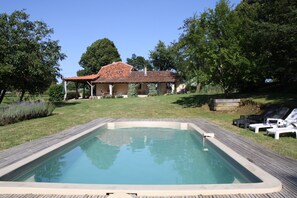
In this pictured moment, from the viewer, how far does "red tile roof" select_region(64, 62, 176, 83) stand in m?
40.5

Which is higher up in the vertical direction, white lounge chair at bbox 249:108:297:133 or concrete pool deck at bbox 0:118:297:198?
white lounge chair at bbox 249:108:297:133

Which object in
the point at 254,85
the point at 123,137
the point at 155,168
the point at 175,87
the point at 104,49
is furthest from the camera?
the point at 104,49

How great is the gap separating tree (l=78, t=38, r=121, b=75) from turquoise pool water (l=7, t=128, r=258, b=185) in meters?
48.7

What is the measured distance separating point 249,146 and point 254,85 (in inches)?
731

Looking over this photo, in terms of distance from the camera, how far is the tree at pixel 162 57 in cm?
5588

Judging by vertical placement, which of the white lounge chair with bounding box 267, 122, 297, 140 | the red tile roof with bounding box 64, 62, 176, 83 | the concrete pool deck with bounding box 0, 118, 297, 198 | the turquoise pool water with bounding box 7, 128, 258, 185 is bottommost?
the turquoise pool water with bounding box 7, 128, 258, 185

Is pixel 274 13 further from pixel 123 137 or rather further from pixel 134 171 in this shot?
pixel 134 171

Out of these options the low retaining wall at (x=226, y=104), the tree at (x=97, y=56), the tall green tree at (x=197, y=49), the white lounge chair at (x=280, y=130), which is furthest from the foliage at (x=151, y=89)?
the white lounge chair at (x=280, y=130)

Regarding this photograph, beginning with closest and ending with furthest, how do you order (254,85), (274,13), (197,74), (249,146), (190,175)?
(190,175) < (249,146) < (274,13) < (197,74) < (254,85)

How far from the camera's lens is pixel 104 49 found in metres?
61.2

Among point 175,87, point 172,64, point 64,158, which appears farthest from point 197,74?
point 172,64

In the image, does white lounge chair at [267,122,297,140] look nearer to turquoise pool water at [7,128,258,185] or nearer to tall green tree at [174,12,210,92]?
turquoise pool water at [7,128,258,185]

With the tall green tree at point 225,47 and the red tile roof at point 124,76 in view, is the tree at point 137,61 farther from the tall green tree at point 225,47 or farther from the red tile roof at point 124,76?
the tall green tree at point 225,47

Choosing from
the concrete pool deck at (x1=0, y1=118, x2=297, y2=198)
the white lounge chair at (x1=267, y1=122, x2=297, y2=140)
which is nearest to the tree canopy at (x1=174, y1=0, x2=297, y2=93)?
the white lounge chair at (x1=267, y1=122, x2=297, y2=140)
